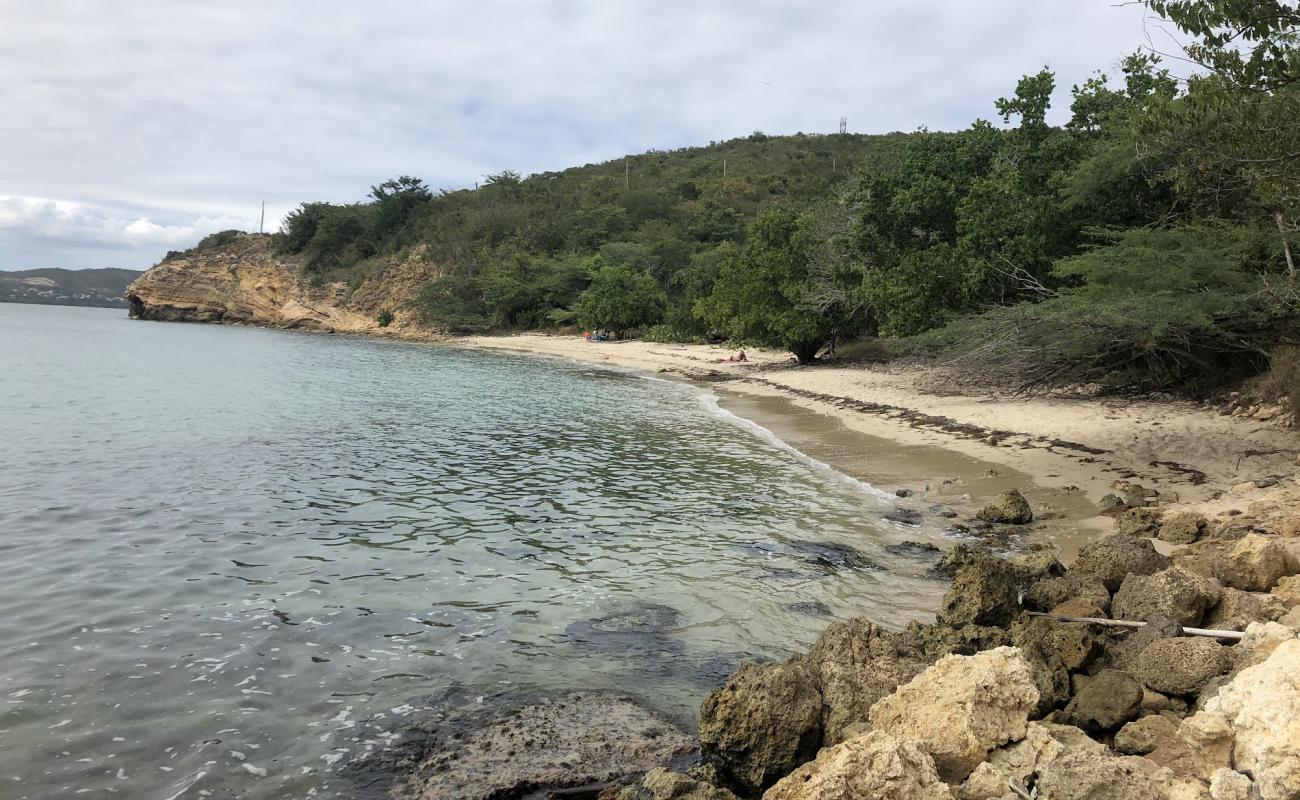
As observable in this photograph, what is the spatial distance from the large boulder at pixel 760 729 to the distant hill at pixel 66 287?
18960 cm

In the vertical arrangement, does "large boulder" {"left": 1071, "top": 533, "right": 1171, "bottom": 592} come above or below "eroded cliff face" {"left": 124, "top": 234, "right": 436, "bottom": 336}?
below

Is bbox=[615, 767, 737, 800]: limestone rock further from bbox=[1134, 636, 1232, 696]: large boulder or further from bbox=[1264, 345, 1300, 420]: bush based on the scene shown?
bbox=[1264, 345, 1300, 420]: bush

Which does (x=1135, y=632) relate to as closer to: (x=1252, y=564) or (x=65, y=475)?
(x=1252, y=564)

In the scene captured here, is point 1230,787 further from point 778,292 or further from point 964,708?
point 778,292

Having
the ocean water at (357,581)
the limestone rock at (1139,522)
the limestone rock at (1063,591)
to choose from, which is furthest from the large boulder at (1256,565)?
the ocean water at (357,581)

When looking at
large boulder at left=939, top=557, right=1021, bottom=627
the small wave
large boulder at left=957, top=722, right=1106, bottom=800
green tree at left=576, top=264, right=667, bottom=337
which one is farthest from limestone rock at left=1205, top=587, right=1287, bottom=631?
green tree at left=576, top=264, right=667, bottom=337

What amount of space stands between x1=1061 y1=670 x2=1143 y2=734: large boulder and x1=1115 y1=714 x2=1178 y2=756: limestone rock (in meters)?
0.15

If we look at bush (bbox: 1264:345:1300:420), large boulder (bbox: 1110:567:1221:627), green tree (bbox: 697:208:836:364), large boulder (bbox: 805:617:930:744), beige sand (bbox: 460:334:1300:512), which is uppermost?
green tree (bbox: 697:208:836:364)

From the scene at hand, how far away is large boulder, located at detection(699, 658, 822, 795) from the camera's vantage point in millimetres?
4566

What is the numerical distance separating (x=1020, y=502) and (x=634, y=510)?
534 cm

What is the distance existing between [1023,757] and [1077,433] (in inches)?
507

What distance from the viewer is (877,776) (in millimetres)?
3521

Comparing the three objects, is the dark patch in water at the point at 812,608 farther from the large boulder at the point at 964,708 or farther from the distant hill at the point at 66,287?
the distant hill at the point at 66,287

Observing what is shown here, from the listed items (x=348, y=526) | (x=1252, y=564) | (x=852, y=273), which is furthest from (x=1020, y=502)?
(x=852, y=273)
